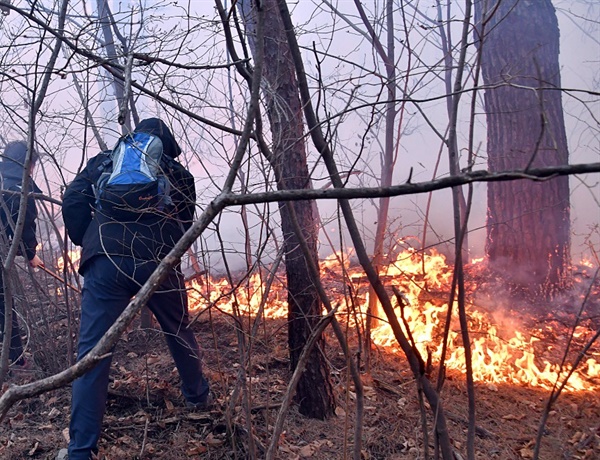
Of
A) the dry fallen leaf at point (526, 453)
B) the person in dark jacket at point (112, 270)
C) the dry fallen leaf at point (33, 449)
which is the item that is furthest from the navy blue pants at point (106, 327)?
the dry fallen leaf at point (526, 453)

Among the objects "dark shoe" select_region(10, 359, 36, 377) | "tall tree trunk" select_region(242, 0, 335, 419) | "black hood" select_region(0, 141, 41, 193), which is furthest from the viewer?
"black hood" select_region(0, 141, 41, 193)

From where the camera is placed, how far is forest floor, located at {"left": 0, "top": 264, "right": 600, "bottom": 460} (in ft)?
11.4

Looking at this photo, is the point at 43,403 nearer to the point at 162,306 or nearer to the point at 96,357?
the point at 162,306

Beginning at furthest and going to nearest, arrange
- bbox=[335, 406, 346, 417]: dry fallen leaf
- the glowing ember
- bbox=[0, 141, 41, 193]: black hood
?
bbox=[0, 141, 41, 193]: black hood
the glowing ember
bbox=[335, 406, 346, 417]: dry fallen leaf

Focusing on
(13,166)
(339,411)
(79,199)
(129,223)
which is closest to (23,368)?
(13,166)

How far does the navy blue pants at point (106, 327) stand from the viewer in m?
3.24

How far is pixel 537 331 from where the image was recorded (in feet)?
17.5

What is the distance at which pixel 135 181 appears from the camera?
132 inches

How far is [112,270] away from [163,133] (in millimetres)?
977

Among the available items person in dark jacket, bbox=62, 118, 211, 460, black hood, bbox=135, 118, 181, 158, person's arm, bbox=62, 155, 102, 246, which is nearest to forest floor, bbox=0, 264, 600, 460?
person in dark jacket, bbox=62, 118, 211, 460

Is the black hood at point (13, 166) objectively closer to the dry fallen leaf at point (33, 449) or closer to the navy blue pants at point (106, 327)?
the navy blue pants at point (106, 327)

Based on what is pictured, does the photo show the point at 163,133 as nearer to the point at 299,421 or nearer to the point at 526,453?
the point at 299,421

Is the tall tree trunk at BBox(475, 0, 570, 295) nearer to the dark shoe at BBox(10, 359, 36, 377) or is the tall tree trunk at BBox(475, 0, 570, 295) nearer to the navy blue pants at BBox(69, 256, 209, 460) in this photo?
the navy blue pants at BBox(69, 256, 209, 460)

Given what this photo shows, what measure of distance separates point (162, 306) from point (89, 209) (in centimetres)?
86
